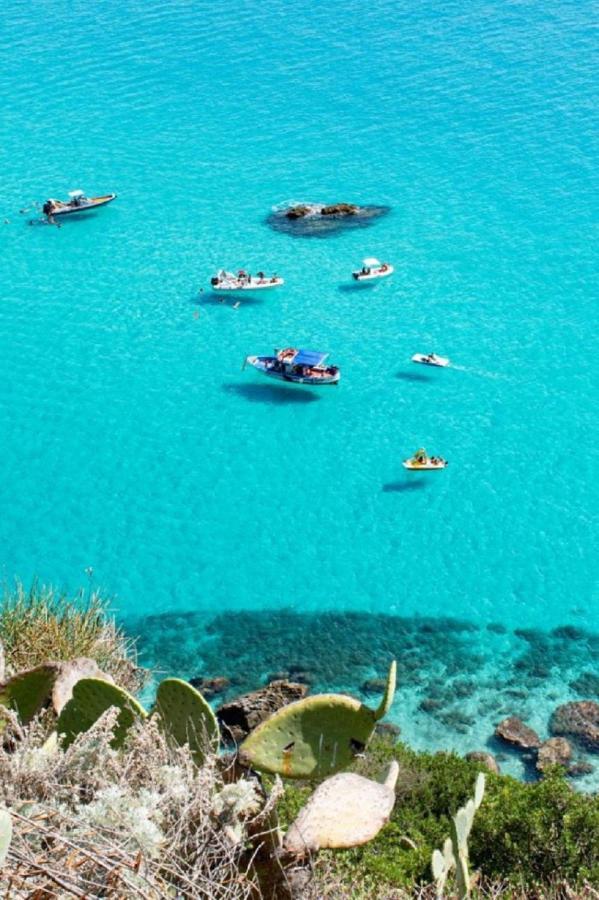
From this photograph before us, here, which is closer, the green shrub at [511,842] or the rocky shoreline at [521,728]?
the green shrub at [511,842]

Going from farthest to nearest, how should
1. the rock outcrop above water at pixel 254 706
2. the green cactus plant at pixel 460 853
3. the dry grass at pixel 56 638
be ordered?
the rock outcrop above water at pixel 254 706 → the dry grass at pixel 56 638 → the green cactus plant at pixel 460 853

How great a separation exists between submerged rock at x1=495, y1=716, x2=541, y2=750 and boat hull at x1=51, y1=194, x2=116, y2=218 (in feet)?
106

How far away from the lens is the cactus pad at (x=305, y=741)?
31.5 feet

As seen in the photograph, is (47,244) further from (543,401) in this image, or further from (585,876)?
(585,876)

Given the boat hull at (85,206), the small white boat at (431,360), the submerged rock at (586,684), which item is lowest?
the submerged rock at (586,684)

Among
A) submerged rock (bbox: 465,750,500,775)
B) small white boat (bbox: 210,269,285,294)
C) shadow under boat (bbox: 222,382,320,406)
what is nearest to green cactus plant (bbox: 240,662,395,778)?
submerged rock (bbox: 465,750,500,775)

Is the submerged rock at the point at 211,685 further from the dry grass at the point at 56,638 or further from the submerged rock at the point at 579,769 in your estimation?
the submerged rock at the point at 579,769

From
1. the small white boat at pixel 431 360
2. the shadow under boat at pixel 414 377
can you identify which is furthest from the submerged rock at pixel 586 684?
the small white boat at pixel 431 360

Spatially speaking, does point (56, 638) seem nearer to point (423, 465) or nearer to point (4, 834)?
point (4, 834)

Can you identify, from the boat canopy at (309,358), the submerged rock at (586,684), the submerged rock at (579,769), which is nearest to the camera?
the submerged rock at (579,769)

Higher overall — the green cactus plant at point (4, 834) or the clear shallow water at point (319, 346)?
the green cactus plant at point (4, 834)

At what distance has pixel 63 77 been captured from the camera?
64.4m

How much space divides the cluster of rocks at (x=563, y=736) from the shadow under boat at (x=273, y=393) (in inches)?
616

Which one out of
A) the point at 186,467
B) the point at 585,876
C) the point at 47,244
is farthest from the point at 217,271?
the point at 585,876
